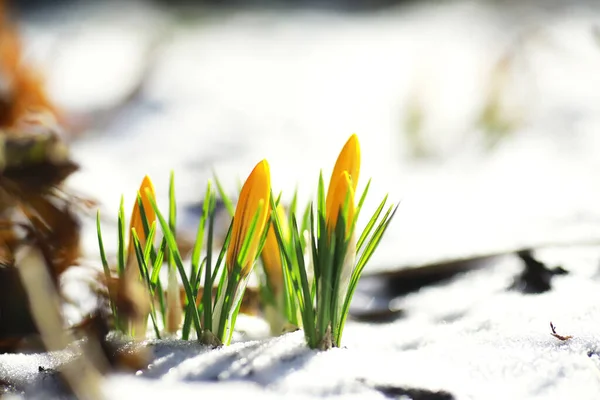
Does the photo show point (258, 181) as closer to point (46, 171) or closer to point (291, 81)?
point (46, 171)

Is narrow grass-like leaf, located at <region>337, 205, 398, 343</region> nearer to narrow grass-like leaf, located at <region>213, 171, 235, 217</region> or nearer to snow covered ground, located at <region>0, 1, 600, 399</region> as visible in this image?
snow covered ground, located at <region>0, 1, 600, 399</region>

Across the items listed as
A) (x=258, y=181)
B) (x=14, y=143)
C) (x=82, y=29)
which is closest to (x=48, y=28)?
(x=82, y=29)

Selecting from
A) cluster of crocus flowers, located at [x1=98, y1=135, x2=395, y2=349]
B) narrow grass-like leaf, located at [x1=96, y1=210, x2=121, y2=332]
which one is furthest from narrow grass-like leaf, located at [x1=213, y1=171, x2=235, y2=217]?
narrow grass-like leaf, located at [x1=96, y1=210, x2=121, y2=332]

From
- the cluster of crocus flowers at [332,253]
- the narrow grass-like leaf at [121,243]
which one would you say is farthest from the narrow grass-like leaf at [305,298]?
the narrow grass-like leaf at [121,243]

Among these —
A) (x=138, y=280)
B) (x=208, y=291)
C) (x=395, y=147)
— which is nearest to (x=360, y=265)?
(x=208, y=291)

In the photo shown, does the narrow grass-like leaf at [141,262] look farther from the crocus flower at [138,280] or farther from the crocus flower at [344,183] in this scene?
Result: the crocus flower at [344,183]

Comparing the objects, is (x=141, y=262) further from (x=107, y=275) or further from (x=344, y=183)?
(x=344, y=183)
